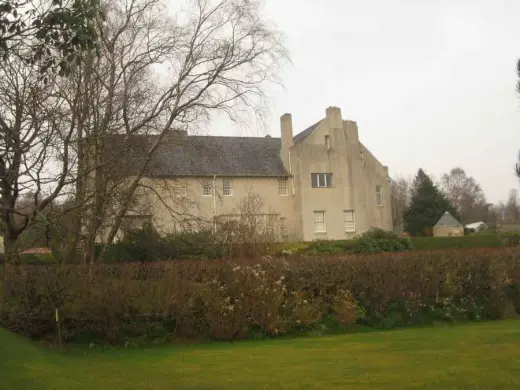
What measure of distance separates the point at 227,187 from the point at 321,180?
23.6ft

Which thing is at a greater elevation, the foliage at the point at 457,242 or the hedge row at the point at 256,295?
the foliage at the point at 457,242

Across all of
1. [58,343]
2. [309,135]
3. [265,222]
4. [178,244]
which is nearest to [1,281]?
[58,343]

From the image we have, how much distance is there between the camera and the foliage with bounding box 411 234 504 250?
118 feet

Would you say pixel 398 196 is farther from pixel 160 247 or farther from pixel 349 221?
pixel 160 247

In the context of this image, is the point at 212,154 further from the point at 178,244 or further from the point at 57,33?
the point at 57,33

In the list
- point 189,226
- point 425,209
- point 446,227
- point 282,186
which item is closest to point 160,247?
point 189,226

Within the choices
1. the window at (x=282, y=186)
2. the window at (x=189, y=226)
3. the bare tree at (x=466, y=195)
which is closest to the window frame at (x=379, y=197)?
the window at (x=282, y=186)

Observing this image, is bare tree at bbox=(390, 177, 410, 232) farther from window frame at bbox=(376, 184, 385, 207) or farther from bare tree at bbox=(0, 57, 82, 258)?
bare tree at bbox=(0, 57, 82, 258)

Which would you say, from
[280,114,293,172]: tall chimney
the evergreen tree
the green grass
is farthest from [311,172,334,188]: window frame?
the green grass

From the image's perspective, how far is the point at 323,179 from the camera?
42.9m

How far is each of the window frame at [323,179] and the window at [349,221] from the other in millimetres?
2418

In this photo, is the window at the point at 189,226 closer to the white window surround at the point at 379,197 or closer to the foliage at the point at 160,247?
the foliage at the point at 160,247

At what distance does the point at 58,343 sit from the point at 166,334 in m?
2.68

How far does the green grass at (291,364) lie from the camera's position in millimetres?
8555
